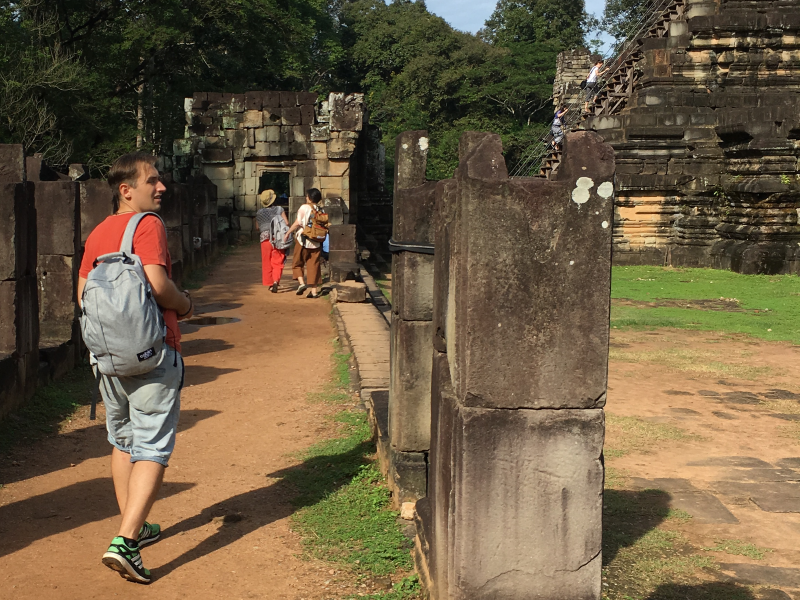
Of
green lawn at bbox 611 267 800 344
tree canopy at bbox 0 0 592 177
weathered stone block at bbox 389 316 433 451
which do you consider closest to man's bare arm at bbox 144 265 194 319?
weathered stone block at bbox 389 316 433 451

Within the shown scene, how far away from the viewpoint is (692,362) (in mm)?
8555

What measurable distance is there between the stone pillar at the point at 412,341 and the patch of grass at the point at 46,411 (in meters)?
2.50

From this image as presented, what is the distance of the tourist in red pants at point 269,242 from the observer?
1336 centimetres

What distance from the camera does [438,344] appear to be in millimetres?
3283

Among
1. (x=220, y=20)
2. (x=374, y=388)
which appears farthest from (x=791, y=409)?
(x=220, y=20)

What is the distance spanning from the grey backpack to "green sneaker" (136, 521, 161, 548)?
0.88m

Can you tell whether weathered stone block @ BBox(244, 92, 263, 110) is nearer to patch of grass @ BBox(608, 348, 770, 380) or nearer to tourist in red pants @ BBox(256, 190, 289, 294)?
tourist in red pants @ BBox(256, 190, 289, 294)

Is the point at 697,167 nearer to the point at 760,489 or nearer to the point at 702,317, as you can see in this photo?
the point at 702,317

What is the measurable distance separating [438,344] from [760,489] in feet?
8.61

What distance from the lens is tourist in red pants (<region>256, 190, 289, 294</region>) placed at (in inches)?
526

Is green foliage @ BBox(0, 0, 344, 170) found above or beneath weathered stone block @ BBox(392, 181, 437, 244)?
above

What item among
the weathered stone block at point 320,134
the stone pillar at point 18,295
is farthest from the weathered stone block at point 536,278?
the weathered stone block at point 320,134

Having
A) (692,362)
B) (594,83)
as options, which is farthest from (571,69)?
(692,362)

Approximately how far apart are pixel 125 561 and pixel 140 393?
662 mm
